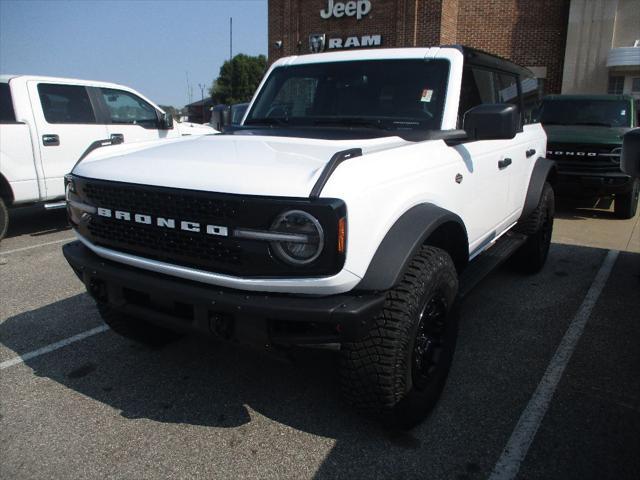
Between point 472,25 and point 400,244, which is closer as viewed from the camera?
point 400,244

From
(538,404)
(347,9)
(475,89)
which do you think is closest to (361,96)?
(475,89)

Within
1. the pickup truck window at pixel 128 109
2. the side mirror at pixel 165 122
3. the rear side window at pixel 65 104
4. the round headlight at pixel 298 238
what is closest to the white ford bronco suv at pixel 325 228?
the round headlight at pixel 298 238

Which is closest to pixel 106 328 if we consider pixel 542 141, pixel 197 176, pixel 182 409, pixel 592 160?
pixel 182 409

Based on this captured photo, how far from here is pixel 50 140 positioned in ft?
22.2

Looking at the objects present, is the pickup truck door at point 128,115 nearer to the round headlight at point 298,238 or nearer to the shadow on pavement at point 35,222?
the shadow on pavement at point 35,222

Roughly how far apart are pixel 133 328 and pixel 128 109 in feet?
18.1

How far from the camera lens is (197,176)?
232 cm

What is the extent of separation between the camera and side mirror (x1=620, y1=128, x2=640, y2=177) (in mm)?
2629

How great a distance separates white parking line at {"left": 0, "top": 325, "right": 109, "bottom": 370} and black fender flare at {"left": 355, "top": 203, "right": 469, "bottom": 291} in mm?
2419

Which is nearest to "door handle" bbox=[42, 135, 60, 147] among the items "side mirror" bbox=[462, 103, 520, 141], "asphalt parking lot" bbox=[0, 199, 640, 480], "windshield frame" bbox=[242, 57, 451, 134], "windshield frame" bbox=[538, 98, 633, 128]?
"asphalt parking lot" bbox=[0, 199, 640, 480]

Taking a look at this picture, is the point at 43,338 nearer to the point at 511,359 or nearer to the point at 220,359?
the point at 220,359

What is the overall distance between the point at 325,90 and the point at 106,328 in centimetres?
231

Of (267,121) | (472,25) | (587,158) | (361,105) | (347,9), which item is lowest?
(587,158)

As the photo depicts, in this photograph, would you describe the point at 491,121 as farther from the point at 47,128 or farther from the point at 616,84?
the point at 616,84
